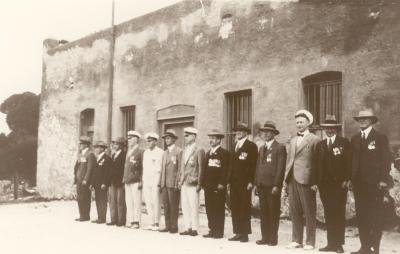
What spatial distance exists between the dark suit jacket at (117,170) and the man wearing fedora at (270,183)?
10.5 ft

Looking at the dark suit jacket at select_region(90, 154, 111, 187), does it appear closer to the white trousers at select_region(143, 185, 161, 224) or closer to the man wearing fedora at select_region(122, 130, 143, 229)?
the man wearing fedora at select_region(122, 130, 143, 229)

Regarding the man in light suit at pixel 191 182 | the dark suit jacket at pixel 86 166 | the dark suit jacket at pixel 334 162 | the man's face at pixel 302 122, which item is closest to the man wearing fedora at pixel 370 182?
the dark suit jacket at pixel 334 162

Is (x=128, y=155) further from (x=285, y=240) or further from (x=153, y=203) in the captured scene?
(x=285, y=240)

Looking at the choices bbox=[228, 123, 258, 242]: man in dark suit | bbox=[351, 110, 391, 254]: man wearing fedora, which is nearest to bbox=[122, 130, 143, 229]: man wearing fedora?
bbox=[228, 123, 258, 242]: man in dark suit

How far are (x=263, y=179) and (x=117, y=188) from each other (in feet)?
11.5

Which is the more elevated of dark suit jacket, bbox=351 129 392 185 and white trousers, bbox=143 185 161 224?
dark suit jacket, bbox=351 129 392 185

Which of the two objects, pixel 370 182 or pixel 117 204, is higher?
pixel 370 182

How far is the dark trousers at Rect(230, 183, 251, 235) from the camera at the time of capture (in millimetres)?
8445

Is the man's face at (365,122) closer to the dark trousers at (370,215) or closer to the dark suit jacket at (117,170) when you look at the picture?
the dark trousers at (370,215)

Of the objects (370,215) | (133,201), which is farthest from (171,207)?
(370,215)

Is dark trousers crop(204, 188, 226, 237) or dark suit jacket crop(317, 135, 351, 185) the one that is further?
dark trousers crop(204, 188, 226, 237)

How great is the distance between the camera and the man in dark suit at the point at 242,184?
8.45 m

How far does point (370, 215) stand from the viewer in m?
7.15

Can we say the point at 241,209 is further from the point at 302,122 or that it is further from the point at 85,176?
the point at 85,176
